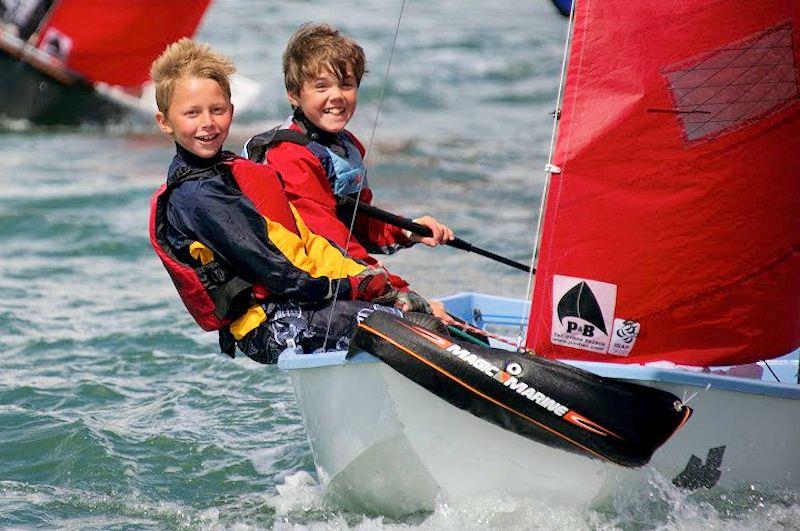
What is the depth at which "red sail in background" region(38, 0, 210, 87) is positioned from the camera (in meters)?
10.6

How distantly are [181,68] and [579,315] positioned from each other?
1.23 m

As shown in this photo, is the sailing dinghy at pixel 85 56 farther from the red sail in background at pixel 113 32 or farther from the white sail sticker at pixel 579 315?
the white sail sticker at pixel 579 315

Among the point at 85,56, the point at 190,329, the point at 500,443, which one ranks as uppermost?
the point at 85,56

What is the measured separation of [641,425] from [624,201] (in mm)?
584

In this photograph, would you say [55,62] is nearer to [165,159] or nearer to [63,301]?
[165,159]

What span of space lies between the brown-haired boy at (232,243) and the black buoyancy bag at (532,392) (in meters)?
0.29

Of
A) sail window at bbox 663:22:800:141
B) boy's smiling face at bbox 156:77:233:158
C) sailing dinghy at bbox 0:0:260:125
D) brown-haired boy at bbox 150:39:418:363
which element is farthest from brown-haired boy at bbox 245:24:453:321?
sailing dinghy at bbox 0:0:260:125

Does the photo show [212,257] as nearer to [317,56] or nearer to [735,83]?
[317,56]

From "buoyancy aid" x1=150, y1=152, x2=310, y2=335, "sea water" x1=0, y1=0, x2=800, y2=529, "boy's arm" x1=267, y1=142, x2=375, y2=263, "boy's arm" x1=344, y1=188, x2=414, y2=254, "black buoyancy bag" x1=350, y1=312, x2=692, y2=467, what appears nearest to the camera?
"black buoyancy bag" x1=350, y1=312, x2=692, y2=467

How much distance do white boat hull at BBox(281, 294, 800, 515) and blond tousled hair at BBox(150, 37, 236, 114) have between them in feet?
2.51

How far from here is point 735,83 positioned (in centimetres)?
341

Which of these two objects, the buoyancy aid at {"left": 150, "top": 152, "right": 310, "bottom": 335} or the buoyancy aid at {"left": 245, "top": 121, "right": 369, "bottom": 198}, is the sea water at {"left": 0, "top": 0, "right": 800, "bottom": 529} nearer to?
the buoyancy aid at {"left": 245, "top": 121, "right": 369, "bottom": 198}

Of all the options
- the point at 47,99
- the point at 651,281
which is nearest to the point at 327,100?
the point at 651,281

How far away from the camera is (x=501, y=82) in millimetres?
12672
